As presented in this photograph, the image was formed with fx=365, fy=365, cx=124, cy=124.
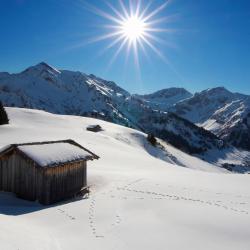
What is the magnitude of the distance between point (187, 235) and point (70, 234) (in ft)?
16.0

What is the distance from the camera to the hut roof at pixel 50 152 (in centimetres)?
2133

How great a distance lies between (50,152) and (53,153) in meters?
0.21

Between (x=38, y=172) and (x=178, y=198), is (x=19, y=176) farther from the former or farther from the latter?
(x=178, y=198)

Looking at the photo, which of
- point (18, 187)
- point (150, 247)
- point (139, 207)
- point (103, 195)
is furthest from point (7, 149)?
point (150, 247)

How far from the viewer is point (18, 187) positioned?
2219 centimetres

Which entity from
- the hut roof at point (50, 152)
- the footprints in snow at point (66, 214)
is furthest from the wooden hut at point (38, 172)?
the footprints in snow at point (66, 214)

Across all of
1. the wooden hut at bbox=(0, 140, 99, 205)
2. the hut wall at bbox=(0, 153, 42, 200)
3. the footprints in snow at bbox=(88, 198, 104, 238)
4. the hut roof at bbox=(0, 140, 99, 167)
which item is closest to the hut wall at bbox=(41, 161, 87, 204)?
the wooden hut at bbox=(0, 140, 99, 205)

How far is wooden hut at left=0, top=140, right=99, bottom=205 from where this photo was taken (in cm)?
2128

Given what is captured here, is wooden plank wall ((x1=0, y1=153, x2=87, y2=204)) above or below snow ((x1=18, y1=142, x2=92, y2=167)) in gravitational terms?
below

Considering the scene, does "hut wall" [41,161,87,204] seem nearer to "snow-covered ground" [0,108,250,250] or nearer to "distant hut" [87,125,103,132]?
"snow-covered ground" [0,108,250,250]

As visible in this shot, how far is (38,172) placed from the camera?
21344 millimetres

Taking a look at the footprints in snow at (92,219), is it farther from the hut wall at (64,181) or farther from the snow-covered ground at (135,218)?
the hut wall at (64,181)

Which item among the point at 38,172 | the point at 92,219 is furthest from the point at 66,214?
the point at 38,172

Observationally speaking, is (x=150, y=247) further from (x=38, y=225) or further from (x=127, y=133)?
(x=127, y=133)
